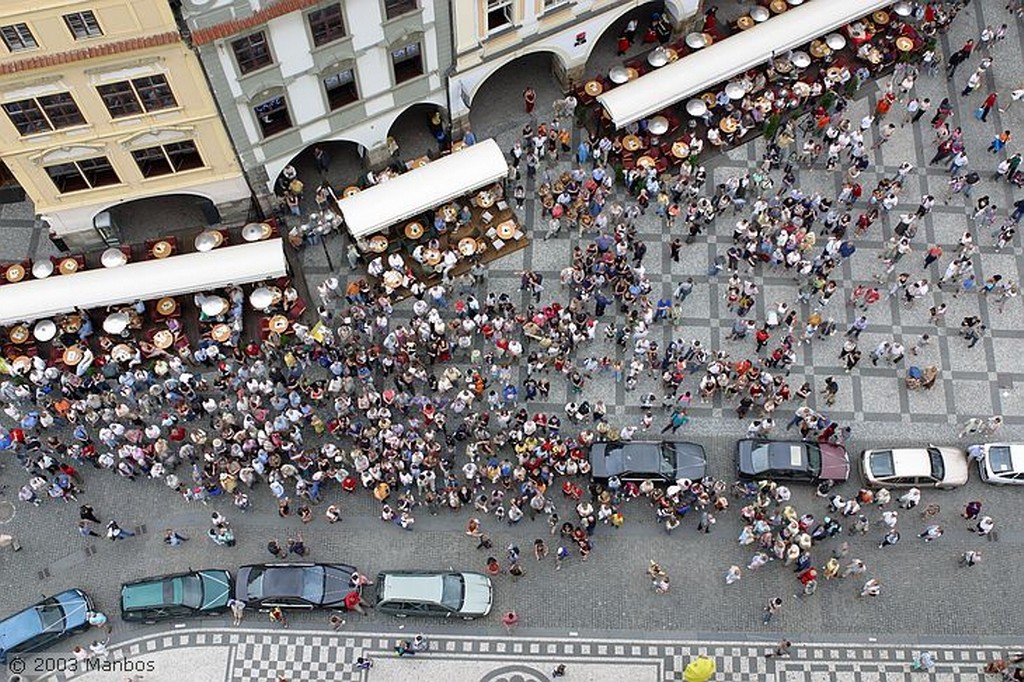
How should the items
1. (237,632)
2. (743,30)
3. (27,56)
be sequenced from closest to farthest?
(27,56) < (237,632) < (743,30)

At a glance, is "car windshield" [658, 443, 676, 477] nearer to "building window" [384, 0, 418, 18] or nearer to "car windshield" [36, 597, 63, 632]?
"building window" [384, 0, 418, 18]

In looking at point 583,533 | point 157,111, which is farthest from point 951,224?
point 157,111

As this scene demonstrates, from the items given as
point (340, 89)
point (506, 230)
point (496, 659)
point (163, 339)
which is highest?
point (340, 89)

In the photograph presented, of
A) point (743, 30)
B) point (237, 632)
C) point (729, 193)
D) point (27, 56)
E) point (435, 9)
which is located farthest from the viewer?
point (743, 30)

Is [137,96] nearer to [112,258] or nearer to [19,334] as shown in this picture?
[112,258]

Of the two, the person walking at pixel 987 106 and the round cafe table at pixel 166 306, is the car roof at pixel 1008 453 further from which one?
the round cafe table at pixel 166 306

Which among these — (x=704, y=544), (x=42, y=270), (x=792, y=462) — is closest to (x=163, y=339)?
(x=42, y=270)

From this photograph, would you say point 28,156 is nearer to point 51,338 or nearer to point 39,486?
point 51,338
